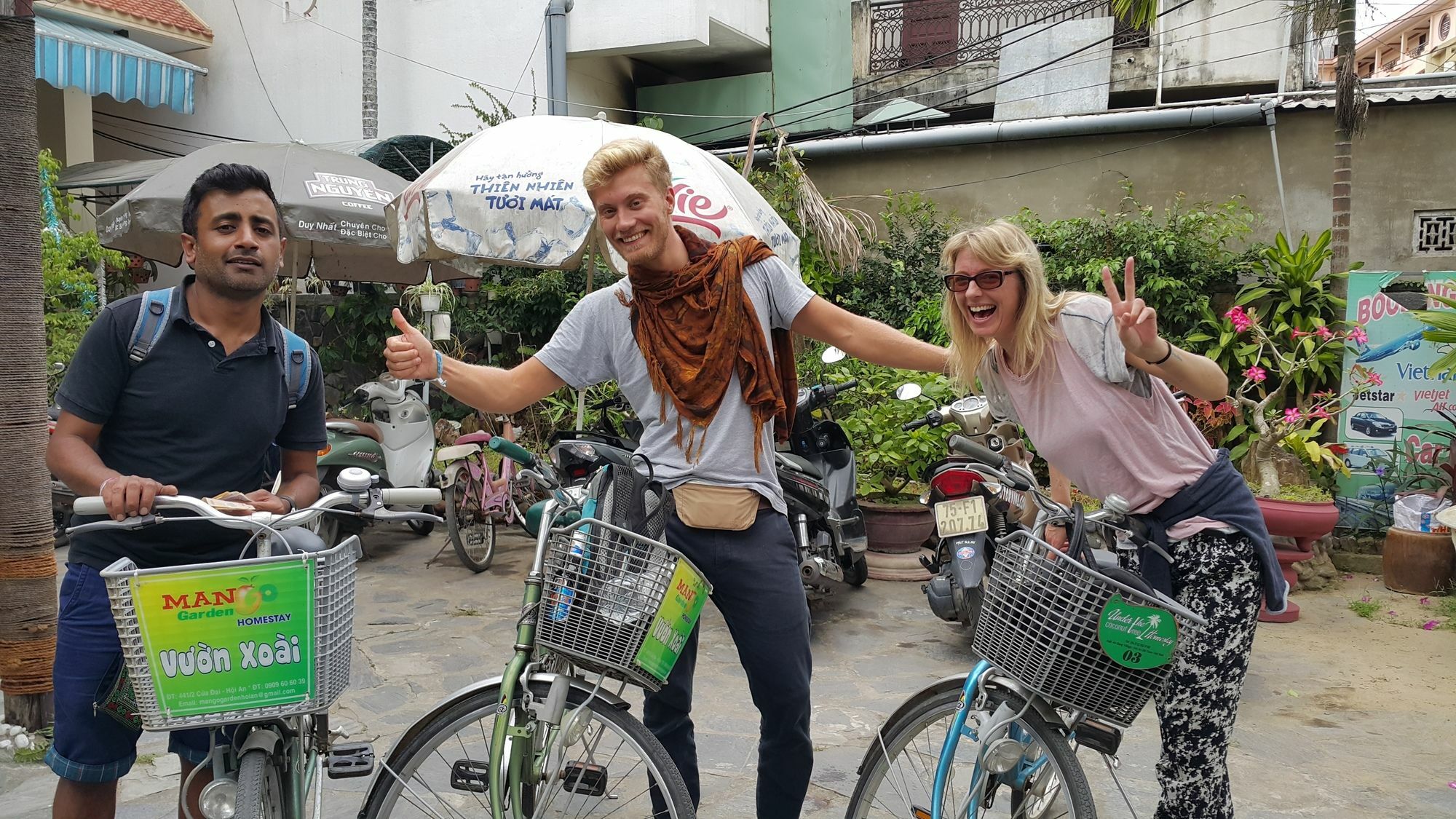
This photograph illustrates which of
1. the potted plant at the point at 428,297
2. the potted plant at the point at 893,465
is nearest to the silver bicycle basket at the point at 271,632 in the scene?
the potted plant at the point at 893,465

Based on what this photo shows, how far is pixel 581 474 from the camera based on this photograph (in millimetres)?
4375

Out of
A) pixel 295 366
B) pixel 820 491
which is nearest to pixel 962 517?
pixel 820 491

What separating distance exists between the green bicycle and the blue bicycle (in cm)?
66

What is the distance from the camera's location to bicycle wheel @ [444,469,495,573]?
7125mm

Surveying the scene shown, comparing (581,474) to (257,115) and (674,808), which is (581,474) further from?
Answer: (257,115)

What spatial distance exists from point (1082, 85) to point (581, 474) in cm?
1162

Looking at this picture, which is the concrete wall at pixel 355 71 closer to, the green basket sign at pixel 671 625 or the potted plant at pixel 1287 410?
the potted plant at pixel 1287 410

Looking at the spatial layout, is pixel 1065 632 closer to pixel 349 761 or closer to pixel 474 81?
pixel 349 761

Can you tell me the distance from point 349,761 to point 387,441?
18.2 feet

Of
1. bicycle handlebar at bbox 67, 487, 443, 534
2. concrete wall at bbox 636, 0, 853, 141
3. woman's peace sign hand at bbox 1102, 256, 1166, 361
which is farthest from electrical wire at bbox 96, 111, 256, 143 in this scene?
woman's peace sign hand at bbox 1102, 256, 1166, 361

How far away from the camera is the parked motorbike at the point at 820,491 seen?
546 cm

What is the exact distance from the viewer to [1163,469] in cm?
252

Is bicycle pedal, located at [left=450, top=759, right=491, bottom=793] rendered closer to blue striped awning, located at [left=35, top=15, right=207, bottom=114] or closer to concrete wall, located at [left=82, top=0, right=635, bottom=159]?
blue striped awning, located at [left=35, top=15, right=207, bottom=114]

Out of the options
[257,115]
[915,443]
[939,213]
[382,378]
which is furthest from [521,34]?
[915,443]
